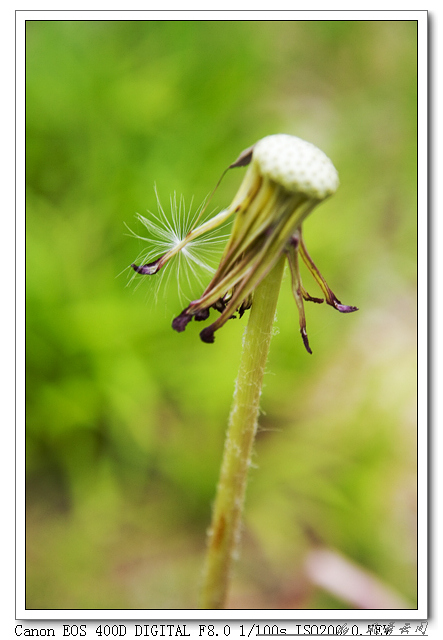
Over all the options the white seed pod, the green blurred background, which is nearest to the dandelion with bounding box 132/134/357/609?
the white seed pod

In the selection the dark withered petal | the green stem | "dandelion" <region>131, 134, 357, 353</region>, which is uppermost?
"dandelion" <region>131, 134, 357, 353</region>

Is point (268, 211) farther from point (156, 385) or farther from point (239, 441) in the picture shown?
point (156, 385)

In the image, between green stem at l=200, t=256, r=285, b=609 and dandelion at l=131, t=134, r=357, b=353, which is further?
green stem at l=200, t=256, r=285, b=609

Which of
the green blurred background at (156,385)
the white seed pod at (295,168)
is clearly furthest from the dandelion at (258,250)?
the green blurred background at (156,385)

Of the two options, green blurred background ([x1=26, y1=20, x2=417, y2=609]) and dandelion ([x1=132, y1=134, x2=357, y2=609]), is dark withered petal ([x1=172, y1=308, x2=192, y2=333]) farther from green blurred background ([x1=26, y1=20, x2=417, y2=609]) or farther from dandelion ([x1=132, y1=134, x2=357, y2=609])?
green blurred background ([x1=26, y1=20, x2=417, y2=609])

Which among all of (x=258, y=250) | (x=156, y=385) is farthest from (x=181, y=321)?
(x=156, y=385)

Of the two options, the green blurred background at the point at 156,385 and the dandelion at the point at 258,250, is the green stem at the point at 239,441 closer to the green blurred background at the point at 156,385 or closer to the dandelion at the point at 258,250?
the dandelion at the point at 258,250

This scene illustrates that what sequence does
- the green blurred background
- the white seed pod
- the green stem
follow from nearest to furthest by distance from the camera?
the white seed pod → the green stem → the green blurred background
